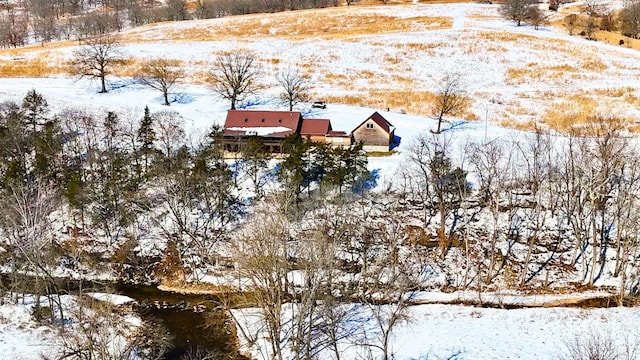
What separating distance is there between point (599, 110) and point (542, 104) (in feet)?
22.5

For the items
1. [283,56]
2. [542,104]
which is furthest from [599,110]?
[283,56]

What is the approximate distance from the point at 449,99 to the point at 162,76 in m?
37.6

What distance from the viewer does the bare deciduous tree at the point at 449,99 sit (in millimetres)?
68000

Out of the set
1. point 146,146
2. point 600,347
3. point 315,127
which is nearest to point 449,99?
point 315,127

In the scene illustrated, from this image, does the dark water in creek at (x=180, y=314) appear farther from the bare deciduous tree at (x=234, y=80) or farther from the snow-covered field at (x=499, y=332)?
the bare deciduous tree at (x=234, y=80)

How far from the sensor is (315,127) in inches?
2500

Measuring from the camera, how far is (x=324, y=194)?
50469 millimetres

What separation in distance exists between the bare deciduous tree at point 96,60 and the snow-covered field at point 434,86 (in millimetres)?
2478

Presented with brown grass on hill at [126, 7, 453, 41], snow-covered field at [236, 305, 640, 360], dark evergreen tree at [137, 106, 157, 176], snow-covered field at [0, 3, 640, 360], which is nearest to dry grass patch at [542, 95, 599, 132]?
snow-covered field at [0, 3, 640, 360]

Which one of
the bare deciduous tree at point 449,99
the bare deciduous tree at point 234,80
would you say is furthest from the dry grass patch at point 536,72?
the bare deciduous tree at point 234,80

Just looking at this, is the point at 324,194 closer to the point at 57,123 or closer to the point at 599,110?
the point at 57,123

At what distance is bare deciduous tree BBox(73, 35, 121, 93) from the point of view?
81438mm

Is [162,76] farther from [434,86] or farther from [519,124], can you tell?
[519,124]

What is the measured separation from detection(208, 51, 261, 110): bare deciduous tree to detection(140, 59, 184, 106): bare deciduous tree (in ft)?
17.8
